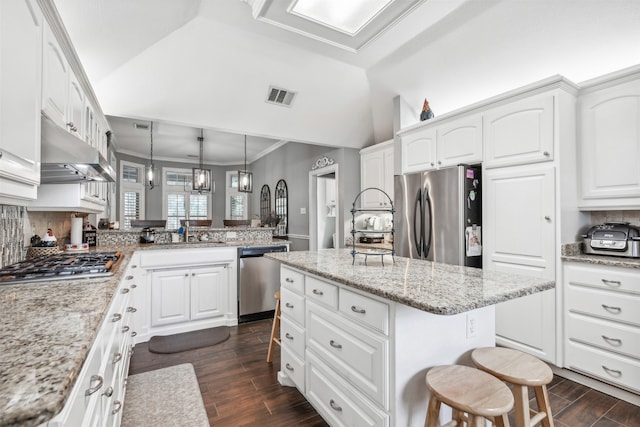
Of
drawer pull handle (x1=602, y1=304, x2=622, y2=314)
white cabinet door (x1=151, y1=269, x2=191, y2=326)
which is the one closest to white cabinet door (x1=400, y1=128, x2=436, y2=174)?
drawer pull handle (x1=602, y1=304, x2=622, y2=314)

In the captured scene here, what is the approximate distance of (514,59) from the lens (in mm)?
2828

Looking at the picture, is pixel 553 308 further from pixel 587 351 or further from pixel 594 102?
pixel 594 102

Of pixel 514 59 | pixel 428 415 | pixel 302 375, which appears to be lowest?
pixel 302 375

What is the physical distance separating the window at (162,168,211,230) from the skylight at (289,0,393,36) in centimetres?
643

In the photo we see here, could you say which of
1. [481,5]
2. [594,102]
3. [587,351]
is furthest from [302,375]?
[481,5]

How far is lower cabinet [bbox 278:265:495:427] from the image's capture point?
1.33m

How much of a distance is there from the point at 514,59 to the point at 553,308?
2.16 m

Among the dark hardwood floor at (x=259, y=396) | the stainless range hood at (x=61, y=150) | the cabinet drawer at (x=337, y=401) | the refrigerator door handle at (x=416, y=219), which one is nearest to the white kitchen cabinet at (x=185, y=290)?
the dark hardwood floor at (x=259, y=396)

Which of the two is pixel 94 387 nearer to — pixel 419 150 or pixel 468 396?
pixel 468 396

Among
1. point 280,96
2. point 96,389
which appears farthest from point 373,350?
point 280,96

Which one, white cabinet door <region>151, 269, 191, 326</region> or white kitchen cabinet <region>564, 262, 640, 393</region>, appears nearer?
white kitchen cabinet <region>564, 262, 640, 393</region>

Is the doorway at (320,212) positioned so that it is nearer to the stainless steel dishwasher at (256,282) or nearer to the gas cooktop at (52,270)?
the stainless steel dishwasher at (256,282)

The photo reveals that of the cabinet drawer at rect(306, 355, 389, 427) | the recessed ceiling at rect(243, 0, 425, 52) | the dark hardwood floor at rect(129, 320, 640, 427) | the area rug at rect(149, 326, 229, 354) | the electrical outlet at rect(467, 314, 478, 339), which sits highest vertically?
the recessed ceiling at rect(243, 0, 425, 52)

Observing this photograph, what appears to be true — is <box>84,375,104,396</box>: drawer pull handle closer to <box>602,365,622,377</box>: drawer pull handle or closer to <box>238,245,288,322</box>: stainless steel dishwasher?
<box>238,245,288,322</box>: stainless steel dishwasher
